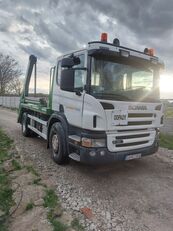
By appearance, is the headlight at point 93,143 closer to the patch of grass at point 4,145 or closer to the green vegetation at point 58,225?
the green vegetation at point 58,225

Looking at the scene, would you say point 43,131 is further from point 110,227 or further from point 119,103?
point 110,227

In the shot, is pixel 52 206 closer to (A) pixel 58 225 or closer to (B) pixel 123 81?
(A) pixel 58 225

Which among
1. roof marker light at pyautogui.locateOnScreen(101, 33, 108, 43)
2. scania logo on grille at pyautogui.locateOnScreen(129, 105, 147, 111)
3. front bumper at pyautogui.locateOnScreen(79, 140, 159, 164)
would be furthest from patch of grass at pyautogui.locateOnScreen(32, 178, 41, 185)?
roof marker light at pyautogui.locateOnScreen(101, 33, 108, 43)

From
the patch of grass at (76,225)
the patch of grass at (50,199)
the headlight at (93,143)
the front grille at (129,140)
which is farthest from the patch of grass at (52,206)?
the front grille at (129,140)

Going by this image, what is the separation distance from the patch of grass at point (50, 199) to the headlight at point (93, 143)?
1016 mm

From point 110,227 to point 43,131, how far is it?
4.01 metres

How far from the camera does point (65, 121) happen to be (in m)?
4.80

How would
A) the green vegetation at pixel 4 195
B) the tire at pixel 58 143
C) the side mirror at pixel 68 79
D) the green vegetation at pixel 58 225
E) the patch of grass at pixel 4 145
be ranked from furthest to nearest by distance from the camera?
1. the patch of grass at pixel 4 145
2. the tire at pixel 58 143
3. the side mirror at pixel 68 79
4. the green vegetation at pixel 4 195
5. the green vegetation at pixel 58 225

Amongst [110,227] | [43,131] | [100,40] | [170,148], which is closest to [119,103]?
[100,40]

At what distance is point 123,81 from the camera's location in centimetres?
441

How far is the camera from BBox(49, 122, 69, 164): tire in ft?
15.9

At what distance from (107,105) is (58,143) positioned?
1.74 meters

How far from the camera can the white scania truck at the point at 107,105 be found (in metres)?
4.02

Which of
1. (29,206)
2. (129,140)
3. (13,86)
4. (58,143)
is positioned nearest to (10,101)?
(13,86)
